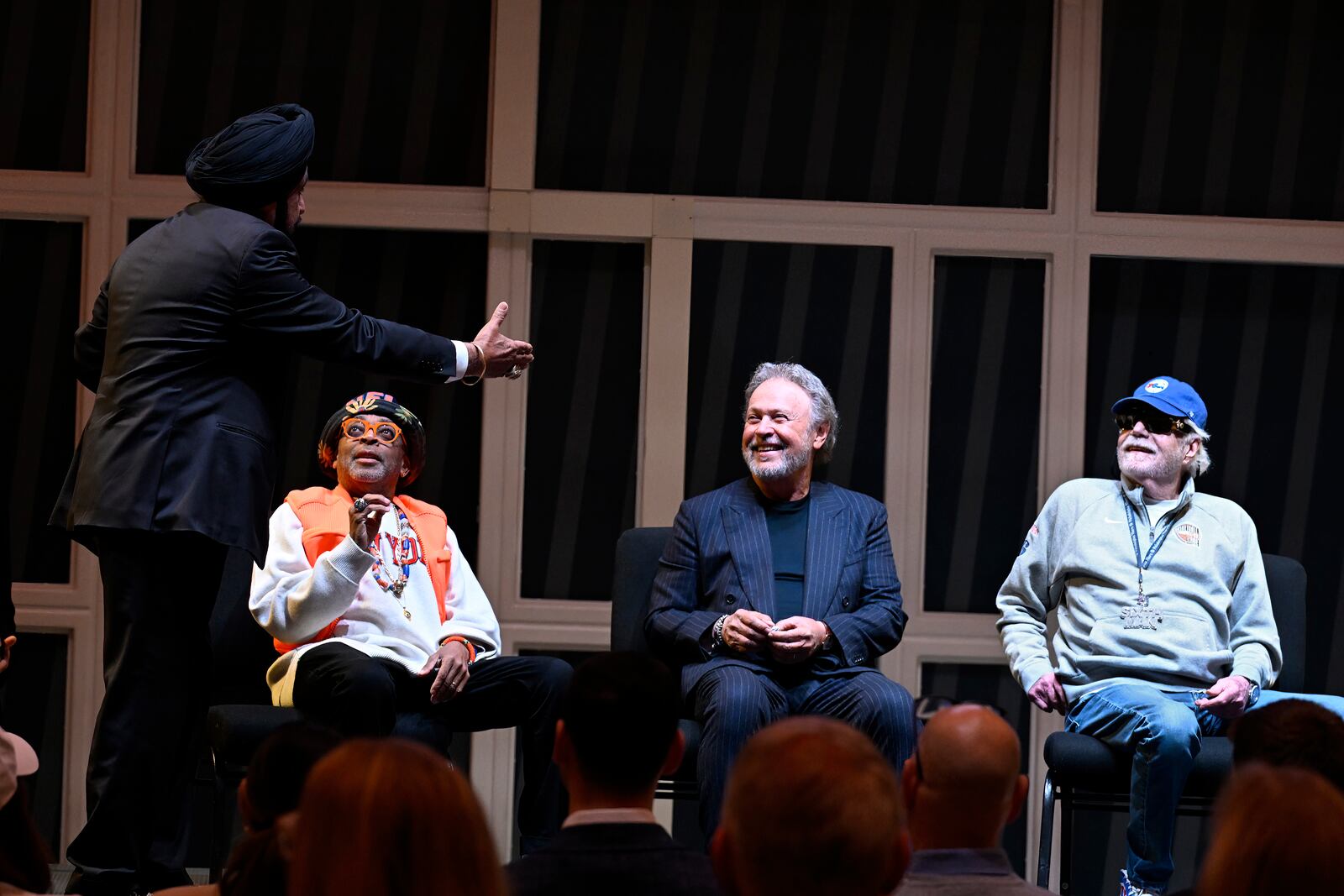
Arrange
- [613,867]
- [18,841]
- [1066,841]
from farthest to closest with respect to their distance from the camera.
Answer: [1066,841] < [613,867] < [18,841]

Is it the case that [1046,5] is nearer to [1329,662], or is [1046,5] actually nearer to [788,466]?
[788,466]

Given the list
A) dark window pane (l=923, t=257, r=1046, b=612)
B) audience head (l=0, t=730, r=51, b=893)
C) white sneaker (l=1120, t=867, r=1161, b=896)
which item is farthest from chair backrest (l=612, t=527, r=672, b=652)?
audience head (l=0, t=730, r=51, b=893)

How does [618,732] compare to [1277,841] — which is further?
[618,732]

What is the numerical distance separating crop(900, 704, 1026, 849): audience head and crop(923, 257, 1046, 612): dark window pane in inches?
112

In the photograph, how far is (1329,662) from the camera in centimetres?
467

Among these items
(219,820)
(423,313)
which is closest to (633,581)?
(219,820)

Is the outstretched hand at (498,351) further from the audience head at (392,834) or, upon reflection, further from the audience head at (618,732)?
the audience head at (392,834)

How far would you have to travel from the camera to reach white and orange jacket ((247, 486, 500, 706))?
335 cm

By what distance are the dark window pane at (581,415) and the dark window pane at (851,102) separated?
1.11ft

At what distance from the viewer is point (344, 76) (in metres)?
4.53

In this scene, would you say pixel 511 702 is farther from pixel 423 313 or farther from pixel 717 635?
pixel 423 313

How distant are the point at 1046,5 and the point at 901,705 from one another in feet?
7.68

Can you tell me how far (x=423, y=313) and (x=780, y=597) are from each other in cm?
154

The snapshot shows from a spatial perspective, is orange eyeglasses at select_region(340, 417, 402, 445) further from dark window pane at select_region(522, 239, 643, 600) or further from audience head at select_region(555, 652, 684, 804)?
audience head at select_region(555, 652, 684, 804)
